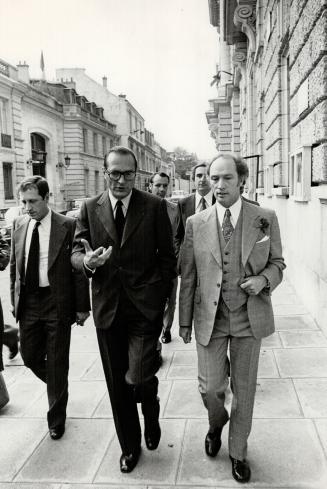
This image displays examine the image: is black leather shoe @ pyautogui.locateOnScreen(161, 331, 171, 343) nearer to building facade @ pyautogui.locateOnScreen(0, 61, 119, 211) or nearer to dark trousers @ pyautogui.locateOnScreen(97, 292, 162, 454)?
dark trousers @ pyautogui.locateOnScreen(97, 292, 162, 454)

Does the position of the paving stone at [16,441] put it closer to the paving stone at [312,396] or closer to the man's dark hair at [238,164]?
the paving stone at [312,396]

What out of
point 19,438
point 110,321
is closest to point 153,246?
point 110,321

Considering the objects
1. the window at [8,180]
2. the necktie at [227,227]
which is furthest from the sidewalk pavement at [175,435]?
the window at [8,180]

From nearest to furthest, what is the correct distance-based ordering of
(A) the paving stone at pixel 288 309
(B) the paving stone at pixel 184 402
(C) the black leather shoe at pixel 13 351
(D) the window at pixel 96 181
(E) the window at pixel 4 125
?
(B) the paving stone at pixel 184 402, (C) the black leather shoe at pixel 13 351, (A) the paving stone at pixel 288 309, (E) the window at pixel 4 125, (D) the window at pixel 96 181

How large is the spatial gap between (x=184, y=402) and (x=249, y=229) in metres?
1.88

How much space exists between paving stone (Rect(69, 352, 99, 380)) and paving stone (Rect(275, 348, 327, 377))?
6.63ft

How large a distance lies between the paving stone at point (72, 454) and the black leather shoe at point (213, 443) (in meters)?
0.75

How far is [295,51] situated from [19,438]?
19.9 feet

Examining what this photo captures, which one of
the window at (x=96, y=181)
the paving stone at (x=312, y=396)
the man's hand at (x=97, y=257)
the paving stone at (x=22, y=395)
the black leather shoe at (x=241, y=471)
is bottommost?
the paving stone at (x=22, y=395)

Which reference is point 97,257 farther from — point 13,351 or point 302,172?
point 302,172

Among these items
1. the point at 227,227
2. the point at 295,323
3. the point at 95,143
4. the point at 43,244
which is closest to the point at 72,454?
the point at 43,244

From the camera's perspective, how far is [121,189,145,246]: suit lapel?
305 cm

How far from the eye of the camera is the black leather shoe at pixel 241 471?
288cm

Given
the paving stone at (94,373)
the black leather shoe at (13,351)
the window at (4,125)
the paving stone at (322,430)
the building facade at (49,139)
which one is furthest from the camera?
the building facade at (49,139)
